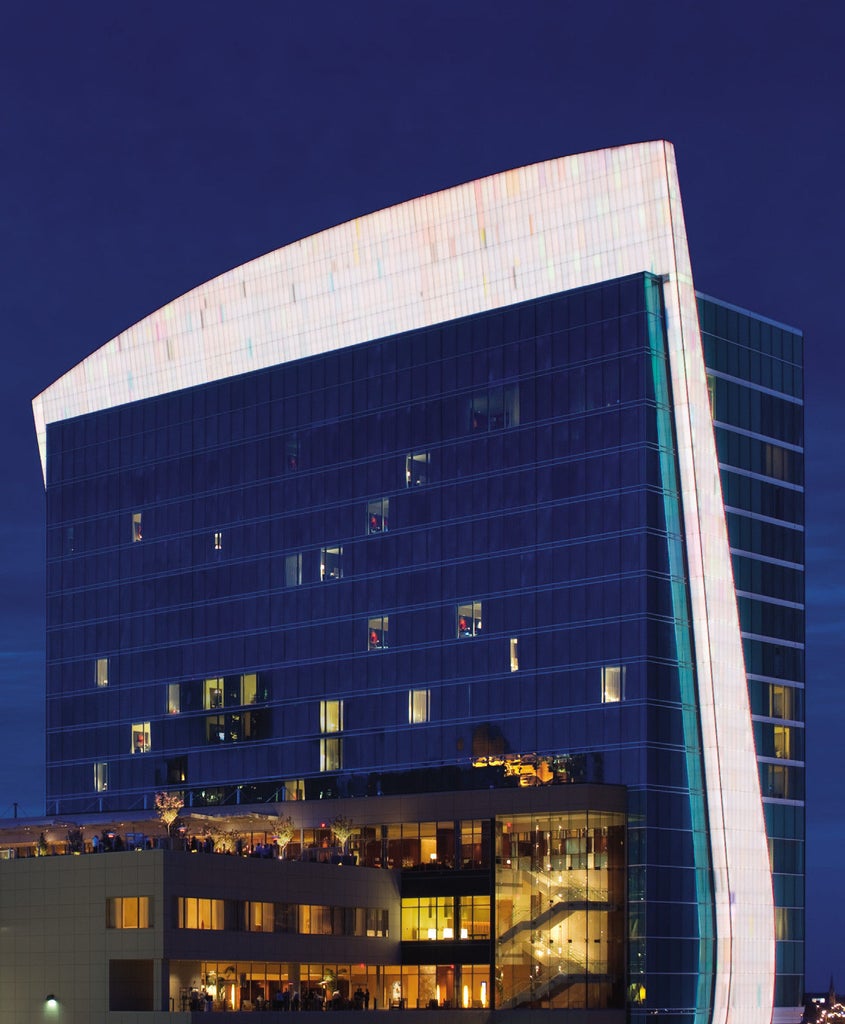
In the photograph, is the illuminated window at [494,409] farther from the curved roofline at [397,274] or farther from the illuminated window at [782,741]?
the illuminated window at [782,741]

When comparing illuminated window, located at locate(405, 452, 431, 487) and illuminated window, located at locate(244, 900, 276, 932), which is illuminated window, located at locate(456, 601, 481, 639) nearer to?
illuminated window, located at locate(405, 452, 431, 487)

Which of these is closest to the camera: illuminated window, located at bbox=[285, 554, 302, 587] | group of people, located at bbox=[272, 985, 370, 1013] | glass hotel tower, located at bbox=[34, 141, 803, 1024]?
group of people, located at bbox=[272, 985, 370, 1013]

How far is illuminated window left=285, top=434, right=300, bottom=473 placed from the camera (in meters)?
151

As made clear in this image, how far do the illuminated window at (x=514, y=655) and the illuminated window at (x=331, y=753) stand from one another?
56.2 feet

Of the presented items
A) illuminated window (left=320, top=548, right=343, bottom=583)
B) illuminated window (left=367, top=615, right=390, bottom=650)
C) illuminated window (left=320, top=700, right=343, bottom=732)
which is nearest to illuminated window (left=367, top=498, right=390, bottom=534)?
illuminated window (left=320, top=548, right=343, bottom=583)

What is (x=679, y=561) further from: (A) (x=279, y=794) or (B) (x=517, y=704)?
(A) (x=279, y=794)

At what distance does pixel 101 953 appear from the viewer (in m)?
111

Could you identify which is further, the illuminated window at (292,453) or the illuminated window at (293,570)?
the illuminated window at (292,453)

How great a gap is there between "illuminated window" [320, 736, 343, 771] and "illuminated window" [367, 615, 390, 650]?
24.5 ft

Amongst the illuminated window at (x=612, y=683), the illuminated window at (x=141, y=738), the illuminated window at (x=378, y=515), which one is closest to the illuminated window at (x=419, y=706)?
the illuminated window at (x=378, y=515)

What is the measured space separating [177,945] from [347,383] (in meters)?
51.7

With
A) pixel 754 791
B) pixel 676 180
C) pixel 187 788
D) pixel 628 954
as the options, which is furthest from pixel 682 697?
pixel 187 788

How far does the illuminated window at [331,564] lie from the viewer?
5786 inches

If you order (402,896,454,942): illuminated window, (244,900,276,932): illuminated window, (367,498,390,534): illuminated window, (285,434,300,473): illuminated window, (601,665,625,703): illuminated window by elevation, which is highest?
(285,434,300,473): illuminated window
